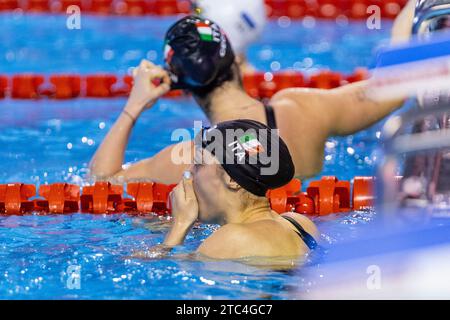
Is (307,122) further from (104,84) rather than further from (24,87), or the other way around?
(24,87)

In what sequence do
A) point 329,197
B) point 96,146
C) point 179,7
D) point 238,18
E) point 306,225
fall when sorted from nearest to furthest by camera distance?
point 306,225
point 329,197
point 238,18
point 96,146
point 179,7

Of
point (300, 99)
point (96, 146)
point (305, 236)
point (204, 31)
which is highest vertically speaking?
point (204, 31)

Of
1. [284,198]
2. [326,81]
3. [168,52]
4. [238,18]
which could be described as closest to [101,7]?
[326,81]

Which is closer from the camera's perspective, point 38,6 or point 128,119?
point 128,119

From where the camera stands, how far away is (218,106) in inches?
163

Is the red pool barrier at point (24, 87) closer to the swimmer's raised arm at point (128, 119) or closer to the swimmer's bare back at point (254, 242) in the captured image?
the swimmer's raised arm at point (128, 119)

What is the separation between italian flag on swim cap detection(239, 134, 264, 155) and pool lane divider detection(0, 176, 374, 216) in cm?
106

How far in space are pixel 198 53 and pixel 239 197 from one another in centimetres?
105

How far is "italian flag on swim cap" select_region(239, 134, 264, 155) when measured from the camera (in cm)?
307

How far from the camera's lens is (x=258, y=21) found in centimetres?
518

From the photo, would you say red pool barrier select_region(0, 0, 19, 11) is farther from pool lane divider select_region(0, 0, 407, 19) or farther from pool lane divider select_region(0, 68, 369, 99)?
pool lane divider select_region(0, 68, 369, 99)

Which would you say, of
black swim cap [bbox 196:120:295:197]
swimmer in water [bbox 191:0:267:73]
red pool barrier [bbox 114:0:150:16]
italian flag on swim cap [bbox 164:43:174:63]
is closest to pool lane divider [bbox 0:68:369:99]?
swimmer in water [bbox 191:0:267:73]

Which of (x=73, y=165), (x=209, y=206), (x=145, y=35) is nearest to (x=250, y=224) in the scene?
(x=209, y=206)
